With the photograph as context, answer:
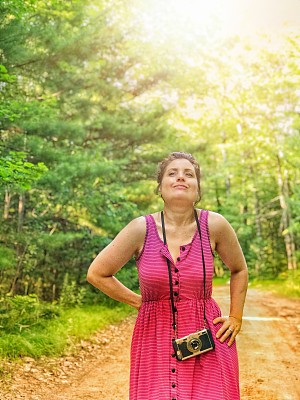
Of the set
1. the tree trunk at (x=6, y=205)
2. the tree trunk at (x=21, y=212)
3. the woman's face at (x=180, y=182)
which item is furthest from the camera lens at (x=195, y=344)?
the tree trunk at (x=6, y=205)

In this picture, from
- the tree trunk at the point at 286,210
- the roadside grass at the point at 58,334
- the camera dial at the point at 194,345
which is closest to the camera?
the camera dial at the point at 194,345

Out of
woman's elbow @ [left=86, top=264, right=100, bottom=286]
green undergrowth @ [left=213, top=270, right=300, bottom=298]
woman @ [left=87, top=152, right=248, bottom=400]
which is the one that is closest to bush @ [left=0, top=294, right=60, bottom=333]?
woman's elbow @ [left=86, top=264, right=100, bottom=286]

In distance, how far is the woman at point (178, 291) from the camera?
7.31 feet

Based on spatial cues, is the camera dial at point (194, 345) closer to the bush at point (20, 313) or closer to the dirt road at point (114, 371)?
the dirt road at point (114, 371)

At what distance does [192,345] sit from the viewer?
218cm

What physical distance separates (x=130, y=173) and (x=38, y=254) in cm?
548

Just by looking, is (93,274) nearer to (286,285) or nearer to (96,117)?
(96,117)

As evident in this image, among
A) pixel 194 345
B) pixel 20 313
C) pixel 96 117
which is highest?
pixel 96 117

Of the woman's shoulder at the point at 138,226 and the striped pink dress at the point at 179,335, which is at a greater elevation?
the woman's shoulder at the point at 138,226

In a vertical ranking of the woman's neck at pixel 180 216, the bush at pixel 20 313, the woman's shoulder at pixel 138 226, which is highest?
the woman's neck at pixel 180 216

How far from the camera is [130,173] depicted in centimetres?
1470

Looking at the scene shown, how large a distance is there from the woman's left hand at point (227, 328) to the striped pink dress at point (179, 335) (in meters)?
0.03

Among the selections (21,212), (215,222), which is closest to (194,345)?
(215,222)

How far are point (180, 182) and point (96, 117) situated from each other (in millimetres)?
10616
